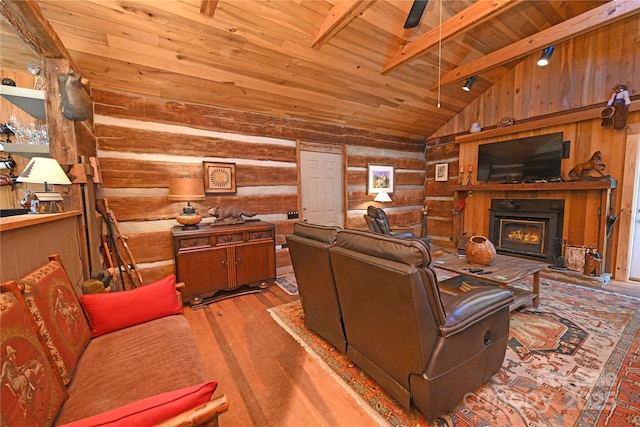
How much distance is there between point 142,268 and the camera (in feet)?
10.2

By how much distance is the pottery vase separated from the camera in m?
2.64

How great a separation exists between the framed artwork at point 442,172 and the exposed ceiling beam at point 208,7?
5.04 meters

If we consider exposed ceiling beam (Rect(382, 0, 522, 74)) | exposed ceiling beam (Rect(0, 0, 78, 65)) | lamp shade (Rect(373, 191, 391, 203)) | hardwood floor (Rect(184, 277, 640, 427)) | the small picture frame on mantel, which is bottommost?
hardwood floor (Rect(184, 277, 640, 427))

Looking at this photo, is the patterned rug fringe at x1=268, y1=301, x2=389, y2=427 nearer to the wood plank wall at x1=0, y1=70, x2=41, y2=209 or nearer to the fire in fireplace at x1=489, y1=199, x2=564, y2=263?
the wood plank wall at x1=0, y1=70, x2=41, y2=209

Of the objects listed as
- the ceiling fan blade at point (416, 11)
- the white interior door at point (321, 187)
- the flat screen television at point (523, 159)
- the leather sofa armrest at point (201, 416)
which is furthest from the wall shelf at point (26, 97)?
the flat screen television at point (523, 159)

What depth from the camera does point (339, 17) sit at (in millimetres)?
2426

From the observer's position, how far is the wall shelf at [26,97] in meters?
1.75

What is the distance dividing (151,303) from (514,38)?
5.34 metres

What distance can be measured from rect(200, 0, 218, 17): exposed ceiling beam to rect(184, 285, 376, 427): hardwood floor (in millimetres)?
2932

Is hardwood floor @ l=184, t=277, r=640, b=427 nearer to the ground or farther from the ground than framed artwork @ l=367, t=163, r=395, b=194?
nearer to the ground

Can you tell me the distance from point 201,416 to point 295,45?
3324 mm

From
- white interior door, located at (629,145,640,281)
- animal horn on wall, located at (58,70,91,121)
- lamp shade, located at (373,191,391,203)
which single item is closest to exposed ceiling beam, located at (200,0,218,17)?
animal horn on wall, located at (58,70,91,121)

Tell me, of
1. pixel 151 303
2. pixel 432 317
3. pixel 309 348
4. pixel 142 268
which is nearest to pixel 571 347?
pixel 432 317

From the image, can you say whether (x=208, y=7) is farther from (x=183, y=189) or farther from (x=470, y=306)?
(x=470, y=306)
